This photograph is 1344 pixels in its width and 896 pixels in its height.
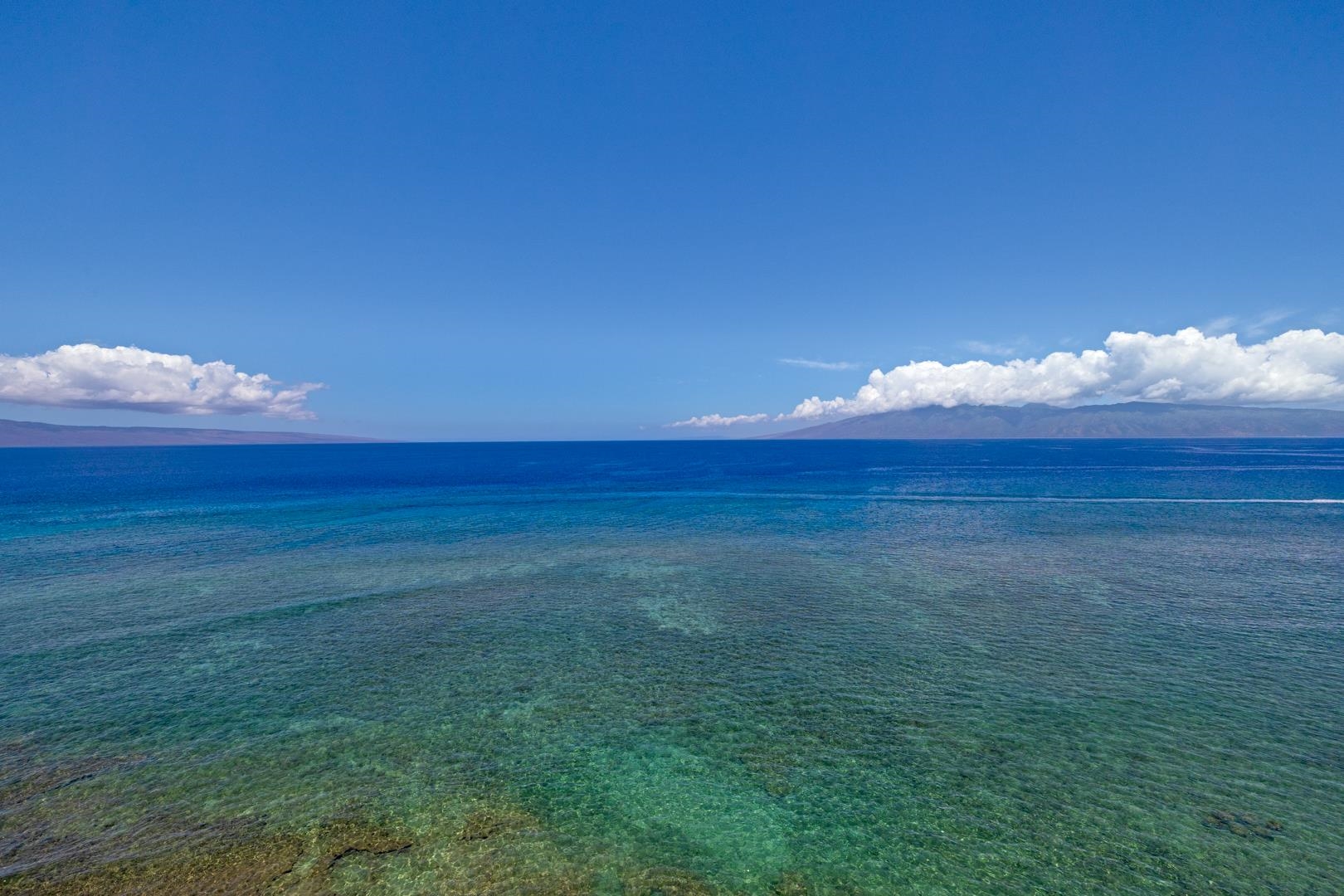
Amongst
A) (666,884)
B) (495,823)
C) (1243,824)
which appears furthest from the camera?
(495,823)

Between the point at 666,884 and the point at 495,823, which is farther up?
the point at 495,823

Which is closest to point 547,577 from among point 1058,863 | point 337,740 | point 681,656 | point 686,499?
point 681,656

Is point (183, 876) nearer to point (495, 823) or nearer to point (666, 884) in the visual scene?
point (495, 823)

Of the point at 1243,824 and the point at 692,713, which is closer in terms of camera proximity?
the point at 1243,824

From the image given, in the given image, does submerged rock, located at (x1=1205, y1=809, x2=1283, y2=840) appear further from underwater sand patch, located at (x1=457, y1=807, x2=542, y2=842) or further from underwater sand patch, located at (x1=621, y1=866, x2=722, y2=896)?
underwater sand patch, located at (x1=457, y1=807, x2=542, y2=842)

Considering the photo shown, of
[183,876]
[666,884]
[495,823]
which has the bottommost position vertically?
[666,884]

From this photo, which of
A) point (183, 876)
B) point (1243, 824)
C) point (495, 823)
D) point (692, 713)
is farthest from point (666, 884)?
point (1243, 824)

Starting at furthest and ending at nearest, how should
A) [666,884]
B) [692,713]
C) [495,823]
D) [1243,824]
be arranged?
1. [692,713]
2. [495,823]
3. [1243,824]
4. [666,884]

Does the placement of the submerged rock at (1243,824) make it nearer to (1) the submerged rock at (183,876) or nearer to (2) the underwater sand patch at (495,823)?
(2) the underwater sand patch at (495,823)

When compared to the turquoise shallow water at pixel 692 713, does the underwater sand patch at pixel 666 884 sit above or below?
below

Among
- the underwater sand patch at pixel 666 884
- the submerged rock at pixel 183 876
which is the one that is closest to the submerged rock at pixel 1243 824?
the underwater sand patch at pixel 666 884

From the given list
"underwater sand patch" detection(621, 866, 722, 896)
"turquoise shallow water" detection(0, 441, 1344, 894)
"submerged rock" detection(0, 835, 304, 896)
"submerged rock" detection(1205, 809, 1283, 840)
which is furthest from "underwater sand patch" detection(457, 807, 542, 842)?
"submerged rock" detection(1205, 809, 1283, 840)
